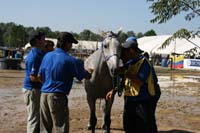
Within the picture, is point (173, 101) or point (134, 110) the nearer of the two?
point (134, 110)

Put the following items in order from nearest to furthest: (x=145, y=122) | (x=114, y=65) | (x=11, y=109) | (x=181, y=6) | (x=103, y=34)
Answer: (x=145, y=122) < (x=181, y=6) < (x=114, y=65) < (x=103, y=34) < (x=11, y=109)

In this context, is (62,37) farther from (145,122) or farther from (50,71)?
(145,122)

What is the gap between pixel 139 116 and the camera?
19.7ft

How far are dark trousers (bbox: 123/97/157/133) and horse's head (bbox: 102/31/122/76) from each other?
136 centimetres

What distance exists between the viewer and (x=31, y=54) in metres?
7.67

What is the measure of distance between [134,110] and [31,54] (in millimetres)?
2407

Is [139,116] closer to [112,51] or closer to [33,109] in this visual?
[112,51]

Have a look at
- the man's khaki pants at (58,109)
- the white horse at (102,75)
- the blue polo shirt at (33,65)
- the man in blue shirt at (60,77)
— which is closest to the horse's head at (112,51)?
the white horse at (102,75)

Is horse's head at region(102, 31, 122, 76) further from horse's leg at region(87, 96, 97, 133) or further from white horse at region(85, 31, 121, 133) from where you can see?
horse's leg at region(87, 96, 97, 133)

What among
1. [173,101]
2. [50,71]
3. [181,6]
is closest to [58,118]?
[50,71]

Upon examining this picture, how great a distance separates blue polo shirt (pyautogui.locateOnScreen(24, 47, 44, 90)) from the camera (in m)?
7.55

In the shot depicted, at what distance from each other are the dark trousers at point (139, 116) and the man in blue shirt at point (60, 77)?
2.61 feet

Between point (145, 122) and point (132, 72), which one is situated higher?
point (132, 72)

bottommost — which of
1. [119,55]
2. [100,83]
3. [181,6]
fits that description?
[100,83]
